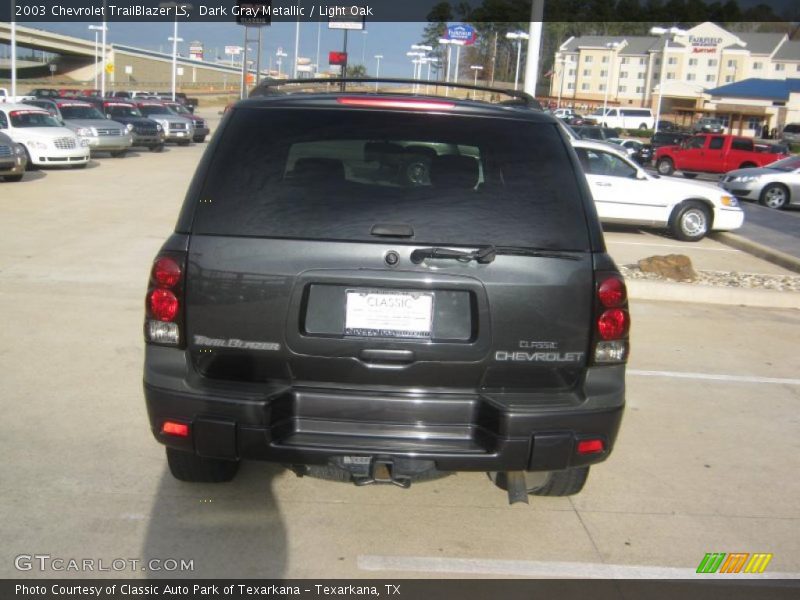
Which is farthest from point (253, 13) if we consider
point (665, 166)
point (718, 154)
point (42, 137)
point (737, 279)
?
point (737, 279)

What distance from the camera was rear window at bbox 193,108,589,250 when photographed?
3.44 meters

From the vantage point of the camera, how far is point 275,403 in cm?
348

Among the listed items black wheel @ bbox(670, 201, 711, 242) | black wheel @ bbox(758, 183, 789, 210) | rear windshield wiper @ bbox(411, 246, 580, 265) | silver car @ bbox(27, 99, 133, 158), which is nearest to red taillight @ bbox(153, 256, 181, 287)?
rear windshield wiper @ bbox(411, 246, 580, 265)

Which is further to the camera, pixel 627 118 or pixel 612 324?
pixel 627 118

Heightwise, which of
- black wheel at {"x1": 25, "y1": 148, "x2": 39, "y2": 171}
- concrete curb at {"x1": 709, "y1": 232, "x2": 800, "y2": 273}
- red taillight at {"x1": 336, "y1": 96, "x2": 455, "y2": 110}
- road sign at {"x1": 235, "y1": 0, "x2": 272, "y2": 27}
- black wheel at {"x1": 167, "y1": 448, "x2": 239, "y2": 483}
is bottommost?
black wheel at {"x1": 25, "y1": 148, "x2": 39, "y2": 171}

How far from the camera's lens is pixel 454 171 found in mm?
3592

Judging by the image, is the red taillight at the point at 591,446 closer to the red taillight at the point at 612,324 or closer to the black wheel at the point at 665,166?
the red taillight at the point at 612,324

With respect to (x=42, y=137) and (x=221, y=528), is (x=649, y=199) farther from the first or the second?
(x=42, y=137)

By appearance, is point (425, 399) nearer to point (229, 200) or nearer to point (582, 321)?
point (582, 321)

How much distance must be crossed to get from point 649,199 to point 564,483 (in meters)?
12.4

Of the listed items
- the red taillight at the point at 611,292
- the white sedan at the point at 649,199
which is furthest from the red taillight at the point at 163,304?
the white sedan at the point at 649,199

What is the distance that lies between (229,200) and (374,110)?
73 centimetres

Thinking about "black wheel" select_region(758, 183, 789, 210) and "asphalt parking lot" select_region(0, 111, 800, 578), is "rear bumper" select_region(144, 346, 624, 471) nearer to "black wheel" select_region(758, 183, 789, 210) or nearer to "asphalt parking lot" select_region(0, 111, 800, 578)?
"asphalt parking lot" select_region(0, 111, 800, 578)

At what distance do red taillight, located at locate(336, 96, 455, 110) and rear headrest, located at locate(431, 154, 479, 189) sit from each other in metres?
0.22
